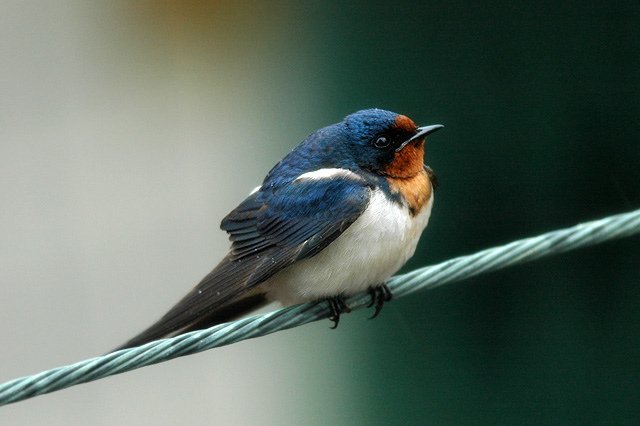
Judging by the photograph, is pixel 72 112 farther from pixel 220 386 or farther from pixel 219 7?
pixel 220 386

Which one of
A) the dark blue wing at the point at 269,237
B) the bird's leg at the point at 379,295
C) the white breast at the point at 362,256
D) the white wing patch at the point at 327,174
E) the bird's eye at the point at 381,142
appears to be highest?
the bird's eye at the point at 381,142

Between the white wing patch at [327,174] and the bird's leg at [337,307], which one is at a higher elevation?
the white wing patch at [327,174]

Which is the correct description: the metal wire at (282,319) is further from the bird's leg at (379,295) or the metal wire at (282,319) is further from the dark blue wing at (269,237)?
the dark blue wing at (269,237)

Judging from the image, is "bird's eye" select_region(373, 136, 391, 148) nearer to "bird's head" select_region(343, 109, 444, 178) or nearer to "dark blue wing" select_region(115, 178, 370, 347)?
"bird's head" select_region(343, 109, 444, 178)

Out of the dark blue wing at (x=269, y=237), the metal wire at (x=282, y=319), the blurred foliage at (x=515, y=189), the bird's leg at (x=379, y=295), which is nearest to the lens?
the metal wire at (x=282, y=319)

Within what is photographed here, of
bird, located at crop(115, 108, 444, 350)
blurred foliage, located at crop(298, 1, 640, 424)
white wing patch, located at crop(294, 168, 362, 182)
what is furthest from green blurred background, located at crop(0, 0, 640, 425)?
white wing patch, located at crop(294, 168, 362, 182)

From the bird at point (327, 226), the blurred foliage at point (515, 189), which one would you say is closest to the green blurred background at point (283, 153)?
the blurred foliage at point (515, 189)

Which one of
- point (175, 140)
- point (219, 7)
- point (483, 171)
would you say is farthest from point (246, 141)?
point (483, 171)
